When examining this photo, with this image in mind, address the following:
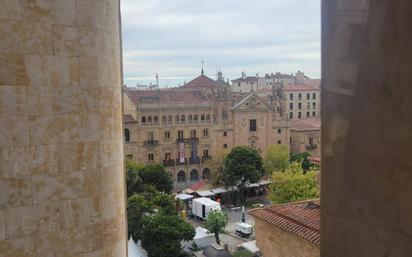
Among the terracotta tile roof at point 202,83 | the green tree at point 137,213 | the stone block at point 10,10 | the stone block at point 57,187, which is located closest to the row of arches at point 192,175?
the terracotta tile roof at point 202,83

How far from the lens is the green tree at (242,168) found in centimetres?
3988

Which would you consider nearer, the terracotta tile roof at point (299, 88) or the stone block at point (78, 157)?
the stone block at point (78, 157)

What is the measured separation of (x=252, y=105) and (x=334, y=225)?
48.6 m

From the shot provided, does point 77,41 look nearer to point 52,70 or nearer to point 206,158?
point 52,70

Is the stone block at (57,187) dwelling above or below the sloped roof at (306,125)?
above

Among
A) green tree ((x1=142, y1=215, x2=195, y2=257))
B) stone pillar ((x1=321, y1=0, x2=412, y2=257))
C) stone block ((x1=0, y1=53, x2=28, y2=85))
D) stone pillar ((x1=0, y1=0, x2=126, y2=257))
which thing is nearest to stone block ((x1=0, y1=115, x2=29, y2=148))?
stone pillar ((x1=0, y1=0, x2=126, y2=257))

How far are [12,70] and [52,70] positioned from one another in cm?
36

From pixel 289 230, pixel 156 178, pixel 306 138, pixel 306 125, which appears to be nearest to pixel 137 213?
pixel 156 178

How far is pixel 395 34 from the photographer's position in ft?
6.77

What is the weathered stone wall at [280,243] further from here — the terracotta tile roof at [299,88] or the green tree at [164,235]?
the terracotta tile roof at [299,88]

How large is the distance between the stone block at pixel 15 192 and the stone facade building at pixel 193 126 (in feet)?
138

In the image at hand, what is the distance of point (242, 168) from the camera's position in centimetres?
3978

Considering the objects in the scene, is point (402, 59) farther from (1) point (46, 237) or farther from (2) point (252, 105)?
(2) point (252, 105)

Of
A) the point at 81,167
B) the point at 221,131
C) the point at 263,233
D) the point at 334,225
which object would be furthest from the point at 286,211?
the point at 221,131
